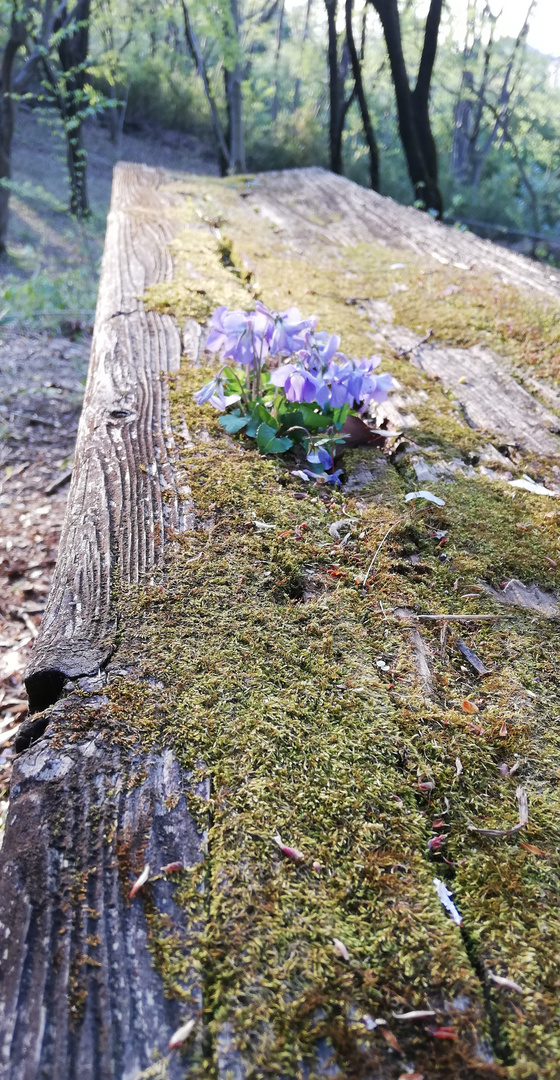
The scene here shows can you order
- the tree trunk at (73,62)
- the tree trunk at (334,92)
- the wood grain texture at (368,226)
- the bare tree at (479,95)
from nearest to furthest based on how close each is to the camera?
the wood grain texture at (368,226)
the tree trunk at (334,92)
the tree trunk at (73,62)
the bare tree at (479,95)

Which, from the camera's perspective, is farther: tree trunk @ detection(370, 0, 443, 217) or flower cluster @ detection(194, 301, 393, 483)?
tree trunk @ detection(370, 0, 443, 217)

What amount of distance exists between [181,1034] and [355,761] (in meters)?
0.39

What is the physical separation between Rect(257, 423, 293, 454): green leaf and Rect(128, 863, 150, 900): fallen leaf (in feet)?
3.44

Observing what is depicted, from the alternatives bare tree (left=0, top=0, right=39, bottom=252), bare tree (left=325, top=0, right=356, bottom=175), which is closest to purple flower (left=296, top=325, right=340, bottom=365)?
bare tree (left=325, top=0, right=356, bottom=175)

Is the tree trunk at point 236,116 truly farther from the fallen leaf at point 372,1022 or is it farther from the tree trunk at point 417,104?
the fallen leaf at point 372,1022

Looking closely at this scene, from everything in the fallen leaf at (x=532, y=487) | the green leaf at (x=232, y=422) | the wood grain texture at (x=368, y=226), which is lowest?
the fallen leaf at (x=532, y=487)

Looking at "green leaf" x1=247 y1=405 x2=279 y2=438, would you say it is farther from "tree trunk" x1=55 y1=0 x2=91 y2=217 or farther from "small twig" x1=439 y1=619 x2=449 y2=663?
"tree trunk" x1=55 y1=0 x2=91 y2=217

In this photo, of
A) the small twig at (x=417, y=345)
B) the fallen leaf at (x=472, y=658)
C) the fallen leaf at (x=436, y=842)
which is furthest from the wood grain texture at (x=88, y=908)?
the small twig at (x=417, y=345)

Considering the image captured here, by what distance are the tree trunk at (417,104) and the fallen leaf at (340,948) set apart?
647 centimetres

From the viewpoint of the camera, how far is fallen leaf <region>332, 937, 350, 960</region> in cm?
67

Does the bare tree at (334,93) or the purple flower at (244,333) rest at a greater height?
the bare tree at (334,93)

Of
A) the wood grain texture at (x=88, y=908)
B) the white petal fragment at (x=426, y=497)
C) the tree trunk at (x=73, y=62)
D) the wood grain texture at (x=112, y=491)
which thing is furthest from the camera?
the tree trunk at (x=73, y=62)

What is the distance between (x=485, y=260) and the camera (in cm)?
314

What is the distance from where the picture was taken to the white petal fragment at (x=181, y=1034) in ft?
1.96
